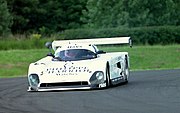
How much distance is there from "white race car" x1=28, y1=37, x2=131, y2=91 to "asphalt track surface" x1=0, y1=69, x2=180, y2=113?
392mm

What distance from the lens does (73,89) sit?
19.5 metres

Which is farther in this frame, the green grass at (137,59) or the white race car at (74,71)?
the green grass at (137,59)

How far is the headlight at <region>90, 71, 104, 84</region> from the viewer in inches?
763

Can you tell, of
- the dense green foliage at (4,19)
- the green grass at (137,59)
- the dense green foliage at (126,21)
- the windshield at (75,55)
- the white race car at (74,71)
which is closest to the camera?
the white race car at (74,71)

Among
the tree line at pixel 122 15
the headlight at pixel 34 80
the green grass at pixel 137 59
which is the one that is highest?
the tree line at pixel 122 15

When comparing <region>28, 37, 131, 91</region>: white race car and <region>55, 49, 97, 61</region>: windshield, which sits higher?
<region>55, 49, 97, 61</region>: windshield

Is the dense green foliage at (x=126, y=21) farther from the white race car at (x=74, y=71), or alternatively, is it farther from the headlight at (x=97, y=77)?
the headlight at (x=97, y=77)

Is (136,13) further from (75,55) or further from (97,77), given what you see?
(97,77)

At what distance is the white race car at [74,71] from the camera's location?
19.3 metres

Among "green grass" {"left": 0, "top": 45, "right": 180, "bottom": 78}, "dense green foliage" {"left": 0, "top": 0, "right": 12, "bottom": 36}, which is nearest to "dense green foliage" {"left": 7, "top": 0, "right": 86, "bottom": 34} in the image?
"dense green foliage" {"left": 0, "top": 0, "right": 12, "bottom": 36}

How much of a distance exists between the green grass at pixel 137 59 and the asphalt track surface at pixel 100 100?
56.1 ft

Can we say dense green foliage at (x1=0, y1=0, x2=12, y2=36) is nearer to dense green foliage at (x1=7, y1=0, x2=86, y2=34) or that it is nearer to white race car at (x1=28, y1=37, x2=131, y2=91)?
dense green foliage at (x1=7, y1=0, x2=86, y2=34)

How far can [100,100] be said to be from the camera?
1611cm

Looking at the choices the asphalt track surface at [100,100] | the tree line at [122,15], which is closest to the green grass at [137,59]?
the tree line at [122,15]
